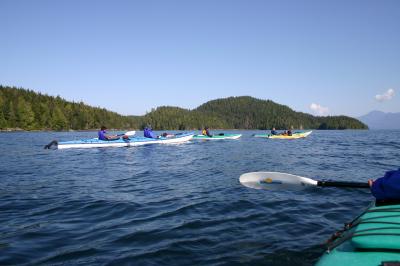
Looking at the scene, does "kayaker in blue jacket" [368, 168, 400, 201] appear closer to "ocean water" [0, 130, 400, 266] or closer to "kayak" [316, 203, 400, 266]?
"kayak" [316, 203, 400, 266]

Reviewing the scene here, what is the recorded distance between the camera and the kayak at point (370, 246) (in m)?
3.14

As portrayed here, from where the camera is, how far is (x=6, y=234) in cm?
680

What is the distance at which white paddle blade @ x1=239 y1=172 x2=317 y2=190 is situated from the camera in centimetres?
769

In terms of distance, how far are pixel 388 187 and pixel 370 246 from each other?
1748mm

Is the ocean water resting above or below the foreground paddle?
below

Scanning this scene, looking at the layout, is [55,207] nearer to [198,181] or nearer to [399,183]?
[198,181]

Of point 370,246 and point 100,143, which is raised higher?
point 100,143

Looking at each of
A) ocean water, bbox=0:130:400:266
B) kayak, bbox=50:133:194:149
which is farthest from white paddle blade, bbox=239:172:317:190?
kayak, bbox=50:133:194:149

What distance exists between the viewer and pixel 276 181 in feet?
26.0

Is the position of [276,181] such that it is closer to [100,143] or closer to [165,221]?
[165,221]

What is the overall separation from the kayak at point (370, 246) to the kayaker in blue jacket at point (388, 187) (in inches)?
28.6

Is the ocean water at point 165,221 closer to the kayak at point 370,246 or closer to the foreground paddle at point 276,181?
the foreground paddle at point 276,181

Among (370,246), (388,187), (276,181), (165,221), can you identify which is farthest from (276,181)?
(370,246)

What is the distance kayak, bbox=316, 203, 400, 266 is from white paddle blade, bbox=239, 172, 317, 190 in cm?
361
